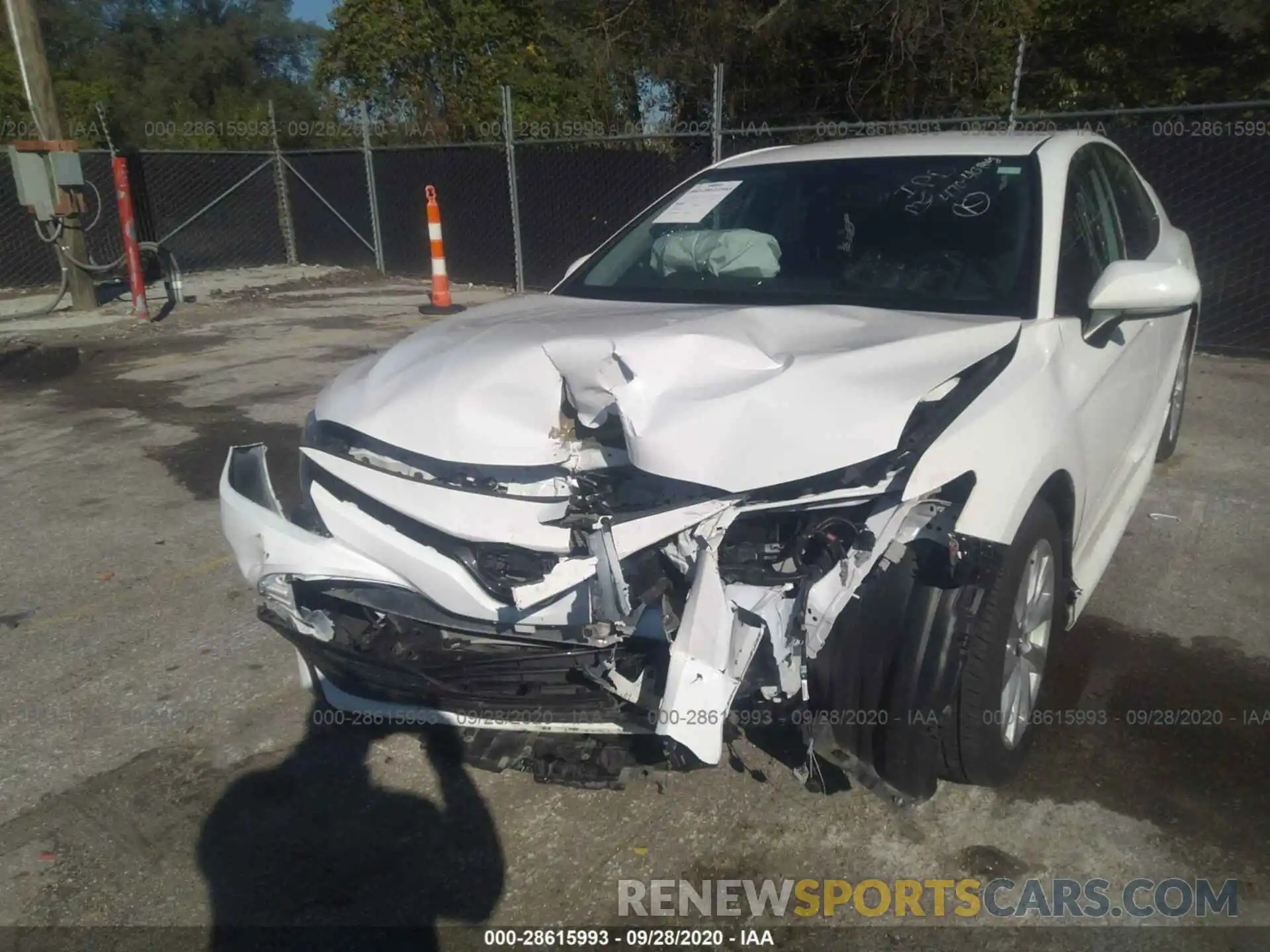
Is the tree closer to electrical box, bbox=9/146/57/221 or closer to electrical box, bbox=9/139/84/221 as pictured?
electrical box, bbox=9/139/84/221

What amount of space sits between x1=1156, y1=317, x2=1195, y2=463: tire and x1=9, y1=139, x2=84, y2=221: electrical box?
10.3 metres

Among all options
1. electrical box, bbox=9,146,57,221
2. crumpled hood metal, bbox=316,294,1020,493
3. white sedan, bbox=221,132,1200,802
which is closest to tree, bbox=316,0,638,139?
electrical box, bbox=9,146,57,221

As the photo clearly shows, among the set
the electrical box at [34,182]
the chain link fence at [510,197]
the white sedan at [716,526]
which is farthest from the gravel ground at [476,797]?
the electrical box at [34,182]

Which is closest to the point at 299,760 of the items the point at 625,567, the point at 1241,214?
the point at 625,567

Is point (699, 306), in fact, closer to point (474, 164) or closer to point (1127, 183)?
point (1127, 183)

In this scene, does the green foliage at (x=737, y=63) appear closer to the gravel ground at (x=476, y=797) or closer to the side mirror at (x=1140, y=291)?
the side mirror at (x=1140, y=291)

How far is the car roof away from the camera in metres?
3.45

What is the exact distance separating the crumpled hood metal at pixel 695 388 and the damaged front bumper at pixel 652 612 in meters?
0.11

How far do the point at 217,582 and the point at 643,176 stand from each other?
295 inches

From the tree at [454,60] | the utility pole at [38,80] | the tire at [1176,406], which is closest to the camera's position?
the tire at [1176,406]

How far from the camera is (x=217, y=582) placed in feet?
13.7

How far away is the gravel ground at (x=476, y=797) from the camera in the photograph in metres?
2.42

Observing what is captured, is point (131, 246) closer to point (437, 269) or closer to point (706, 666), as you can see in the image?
point (437, 269)

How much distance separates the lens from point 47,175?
1017 centimetres
